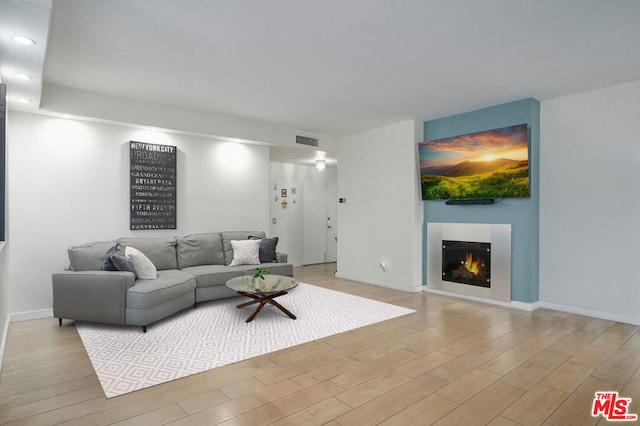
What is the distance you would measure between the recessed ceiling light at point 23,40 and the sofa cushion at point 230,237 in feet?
11.6

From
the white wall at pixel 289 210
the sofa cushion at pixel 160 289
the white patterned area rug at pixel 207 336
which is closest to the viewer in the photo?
the white patterned area rug at pixel 207 336

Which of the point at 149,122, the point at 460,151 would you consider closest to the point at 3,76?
the point at 149,122

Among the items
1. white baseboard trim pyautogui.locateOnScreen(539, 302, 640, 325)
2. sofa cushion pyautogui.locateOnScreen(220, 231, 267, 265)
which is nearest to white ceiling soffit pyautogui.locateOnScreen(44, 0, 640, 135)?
sofa cushion pyautogui.locateOnScreen(220, 231, 267, 265)

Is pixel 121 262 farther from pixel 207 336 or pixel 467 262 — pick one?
pixel 467 262

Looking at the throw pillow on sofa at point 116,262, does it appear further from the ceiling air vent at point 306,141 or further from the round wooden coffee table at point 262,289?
the ceiling air vent at point 306,141

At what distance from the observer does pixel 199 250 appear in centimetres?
530

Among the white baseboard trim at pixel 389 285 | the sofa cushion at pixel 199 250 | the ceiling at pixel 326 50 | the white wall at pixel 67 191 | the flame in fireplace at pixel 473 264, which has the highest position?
the ceiling at pixel 326 50

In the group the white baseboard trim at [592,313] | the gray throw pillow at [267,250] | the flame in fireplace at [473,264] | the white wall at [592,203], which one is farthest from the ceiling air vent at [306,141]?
the white baseboard trim at [592,313]

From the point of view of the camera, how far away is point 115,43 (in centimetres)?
323

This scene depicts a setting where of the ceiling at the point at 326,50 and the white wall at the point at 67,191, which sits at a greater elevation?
the ceiling at the point at 326,50

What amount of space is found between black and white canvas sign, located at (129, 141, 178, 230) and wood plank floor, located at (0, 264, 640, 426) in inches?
67.8

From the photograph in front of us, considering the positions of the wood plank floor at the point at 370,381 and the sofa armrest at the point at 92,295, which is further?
the sofa armrest at the point at 92,295

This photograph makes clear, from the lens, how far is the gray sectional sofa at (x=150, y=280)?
12.2 ft

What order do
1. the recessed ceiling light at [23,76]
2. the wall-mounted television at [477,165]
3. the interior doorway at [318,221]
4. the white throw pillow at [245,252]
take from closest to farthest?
1. the recessed ceiling light at [23,76]
2. the wall-mounted television at [477,165]
3. the white throw pillow at [245,252]
4. the interior doorway at [318,221]
